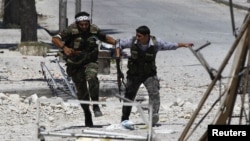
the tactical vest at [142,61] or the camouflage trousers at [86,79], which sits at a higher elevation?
the tactical vest at [142,61]

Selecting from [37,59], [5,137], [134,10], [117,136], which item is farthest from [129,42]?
[134,10]

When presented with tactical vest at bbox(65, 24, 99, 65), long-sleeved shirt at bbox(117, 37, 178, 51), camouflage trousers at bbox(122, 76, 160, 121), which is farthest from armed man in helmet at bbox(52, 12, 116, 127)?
camouflage trousers at bbox(122, 76, 160, 121)

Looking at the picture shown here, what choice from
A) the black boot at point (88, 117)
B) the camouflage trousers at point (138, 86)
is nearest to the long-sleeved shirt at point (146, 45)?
the camouflage trousers at point (138, 86)

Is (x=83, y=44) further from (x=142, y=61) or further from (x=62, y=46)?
(x=142, y=61)

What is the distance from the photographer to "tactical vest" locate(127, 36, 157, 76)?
34.8 ft

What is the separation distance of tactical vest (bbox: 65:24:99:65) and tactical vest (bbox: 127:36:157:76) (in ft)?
1.55

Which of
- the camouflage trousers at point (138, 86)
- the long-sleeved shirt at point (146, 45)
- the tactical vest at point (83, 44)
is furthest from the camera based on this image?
the camouflage trousers at point (138, 86)

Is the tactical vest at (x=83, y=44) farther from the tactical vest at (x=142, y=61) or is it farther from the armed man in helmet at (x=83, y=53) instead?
the tactical vest at (x=142, y=61)

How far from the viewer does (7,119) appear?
1171 centimetres

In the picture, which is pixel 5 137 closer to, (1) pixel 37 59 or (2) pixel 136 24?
(1) pixel 37 59

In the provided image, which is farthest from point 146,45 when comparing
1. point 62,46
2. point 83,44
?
point 62,46

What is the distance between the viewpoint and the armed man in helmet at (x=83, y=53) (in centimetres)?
1066

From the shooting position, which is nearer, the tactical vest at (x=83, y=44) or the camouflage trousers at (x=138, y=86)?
the tactical vest at (x=83, y=44)

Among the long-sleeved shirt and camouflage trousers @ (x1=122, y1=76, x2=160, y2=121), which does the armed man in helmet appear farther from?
camouflage trousers @ (x1=122, y1=76, x2=160, y2=121)
